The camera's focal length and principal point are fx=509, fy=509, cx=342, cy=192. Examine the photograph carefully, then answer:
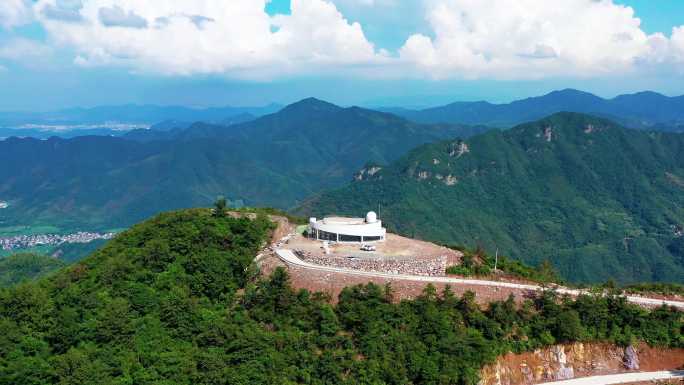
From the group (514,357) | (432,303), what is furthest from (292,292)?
(514,357)

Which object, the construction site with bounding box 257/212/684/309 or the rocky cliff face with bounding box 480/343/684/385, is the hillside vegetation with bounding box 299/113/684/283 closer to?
the construction site with bounding box 257/212/684/309

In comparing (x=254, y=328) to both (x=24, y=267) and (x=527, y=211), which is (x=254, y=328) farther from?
(x=527, y=211)

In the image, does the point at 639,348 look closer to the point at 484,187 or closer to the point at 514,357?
the point at 514,357

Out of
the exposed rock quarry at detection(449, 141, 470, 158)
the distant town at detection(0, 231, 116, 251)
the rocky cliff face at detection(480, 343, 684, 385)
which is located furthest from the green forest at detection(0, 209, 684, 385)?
the exposed rock quarry at detection(449, 141, 470, 158)

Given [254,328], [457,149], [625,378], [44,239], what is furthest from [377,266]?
[44,239]

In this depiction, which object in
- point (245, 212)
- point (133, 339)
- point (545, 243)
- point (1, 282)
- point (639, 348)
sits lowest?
point (545, 243)

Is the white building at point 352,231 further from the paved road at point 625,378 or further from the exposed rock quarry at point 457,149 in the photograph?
the exposed rock quarry at point 457,149

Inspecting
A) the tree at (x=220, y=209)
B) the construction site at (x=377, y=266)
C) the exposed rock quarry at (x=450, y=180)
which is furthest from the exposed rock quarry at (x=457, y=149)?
the tree at (x=220, y=209)
